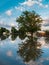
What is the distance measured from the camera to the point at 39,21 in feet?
269

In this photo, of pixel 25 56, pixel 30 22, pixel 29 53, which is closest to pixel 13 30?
pixel 30 22

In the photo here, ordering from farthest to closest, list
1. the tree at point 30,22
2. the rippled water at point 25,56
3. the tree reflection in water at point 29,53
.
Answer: the tree at point 30,22
the tree reflection in water at point 29,53
the rippled water at point 25,56

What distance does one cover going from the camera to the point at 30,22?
8025cm

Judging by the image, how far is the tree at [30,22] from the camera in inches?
3155

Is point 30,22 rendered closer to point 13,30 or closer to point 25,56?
point 13,30

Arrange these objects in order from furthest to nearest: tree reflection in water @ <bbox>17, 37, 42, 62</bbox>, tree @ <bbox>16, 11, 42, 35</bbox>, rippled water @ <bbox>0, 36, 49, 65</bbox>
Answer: tree @ <bbox>16, 11, 42, 35</bbox>
tree reflection in water @ <bbox>17, 37, 42, 62</bbox>
rippled water @ <bbox>0, 36, 49, 65</bbox>

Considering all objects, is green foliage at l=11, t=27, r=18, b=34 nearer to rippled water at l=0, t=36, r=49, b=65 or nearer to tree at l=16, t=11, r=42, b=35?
tree at l=16, t=11, r=42, b=35

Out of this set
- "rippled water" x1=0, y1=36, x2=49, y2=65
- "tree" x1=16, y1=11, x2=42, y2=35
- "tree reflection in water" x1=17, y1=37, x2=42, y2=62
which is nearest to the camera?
"rippled water" x1=0, y1=36, x2=49, y2=65

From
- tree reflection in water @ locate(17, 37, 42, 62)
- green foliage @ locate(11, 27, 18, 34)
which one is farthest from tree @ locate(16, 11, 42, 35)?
tree reflection in water @ locate(17, 37, 42, 62)

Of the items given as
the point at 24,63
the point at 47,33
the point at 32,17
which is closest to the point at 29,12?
the point at 32,17

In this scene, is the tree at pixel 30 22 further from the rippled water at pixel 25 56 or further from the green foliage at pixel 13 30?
the rippled water at pixel 25 56

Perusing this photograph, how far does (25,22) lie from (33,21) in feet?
10.2

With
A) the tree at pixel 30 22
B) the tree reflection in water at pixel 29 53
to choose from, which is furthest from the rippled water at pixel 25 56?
the tree at pixel 30 22

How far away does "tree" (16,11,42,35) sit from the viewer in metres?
80.1
